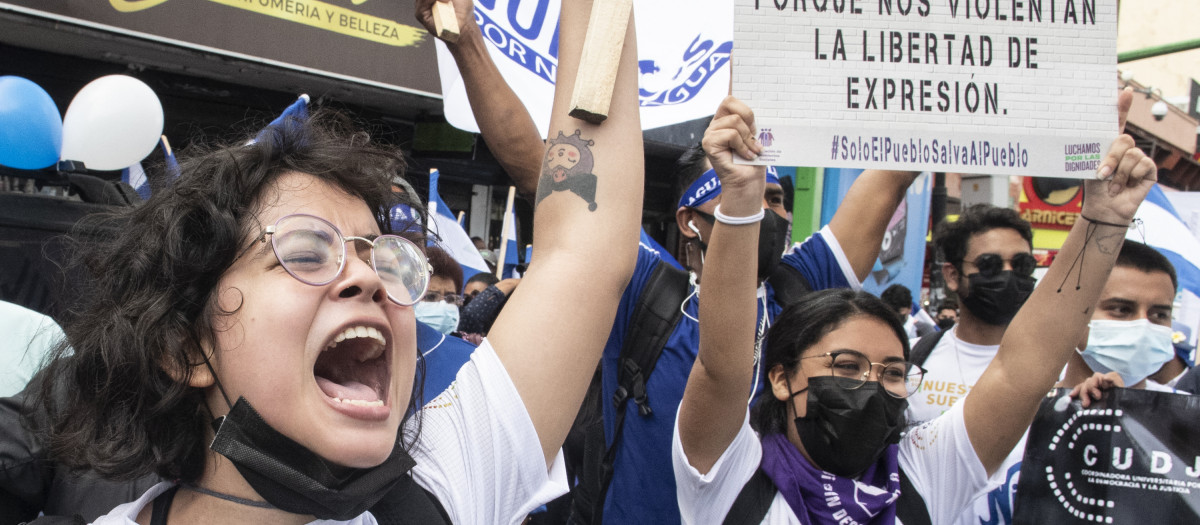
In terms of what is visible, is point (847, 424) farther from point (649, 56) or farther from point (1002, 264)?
point (649, 56)

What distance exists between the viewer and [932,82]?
1715 millimetres

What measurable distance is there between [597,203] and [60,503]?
4.18 feet

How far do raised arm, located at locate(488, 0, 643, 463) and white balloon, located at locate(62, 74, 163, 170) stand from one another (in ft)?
9.58

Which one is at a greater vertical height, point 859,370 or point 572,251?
point 572,251

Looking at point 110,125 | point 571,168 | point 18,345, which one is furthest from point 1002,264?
point 110,125

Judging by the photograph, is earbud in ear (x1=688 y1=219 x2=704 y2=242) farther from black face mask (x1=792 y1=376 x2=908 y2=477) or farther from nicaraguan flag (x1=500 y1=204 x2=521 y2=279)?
nicaraguan flag (x1=500 y1=204 x2=521 y2=279)

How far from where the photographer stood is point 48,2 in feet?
15.6

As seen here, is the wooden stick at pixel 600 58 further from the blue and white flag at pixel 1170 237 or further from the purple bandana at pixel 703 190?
the blue and white flag at pixel 1170 237

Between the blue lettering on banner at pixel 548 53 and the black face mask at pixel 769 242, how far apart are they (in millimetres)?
810

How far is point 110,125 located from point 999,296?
148 inches

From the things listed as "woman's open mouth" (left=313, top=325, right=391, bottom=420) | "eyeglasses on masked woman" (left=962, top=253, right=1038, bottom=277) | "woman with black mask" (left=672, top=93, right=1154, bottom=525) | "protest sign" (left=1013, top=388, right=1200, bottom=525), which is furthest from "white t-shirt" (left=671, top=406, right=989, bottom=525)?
"eyeglasses on masked woman" (left=962, top=253, right=1038, bottom=277)

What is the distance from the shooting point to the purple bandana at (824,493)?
197 cm

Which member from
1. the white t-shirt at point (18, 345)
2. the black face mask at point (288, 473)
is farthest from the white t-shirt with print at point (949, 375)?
the white t-shirt at point (18, 345)

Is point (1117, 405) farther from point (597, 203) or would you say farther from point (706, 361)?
point (597, 203)
